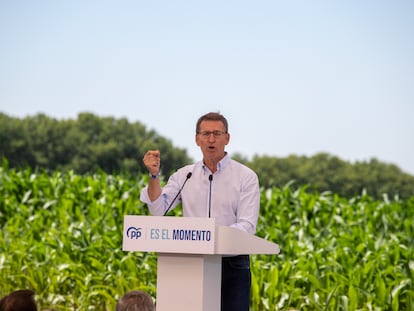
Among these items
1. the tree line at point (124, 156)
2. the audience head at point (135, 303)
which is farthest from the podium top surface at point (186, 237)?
the tree line at point (124, 156)

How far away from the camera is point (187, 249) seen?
3.54 m

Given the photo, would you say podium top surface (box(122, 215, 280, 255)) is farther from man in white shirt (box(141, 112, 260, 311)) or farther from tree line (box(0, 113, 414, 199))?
tree line (box(0, 113, 414, 199))

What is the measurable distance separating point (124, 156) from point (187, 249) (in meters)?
26.9

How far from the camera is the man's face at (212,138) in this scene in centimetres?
390

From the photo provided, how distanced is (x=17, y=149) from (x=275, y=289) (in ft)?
83.1

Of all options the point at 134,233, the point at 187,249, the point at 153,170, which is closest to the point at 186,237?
the point at 187,249

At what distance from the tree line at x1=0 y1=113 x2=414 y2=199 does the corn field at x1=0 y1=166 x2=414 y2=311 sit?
18962 mm

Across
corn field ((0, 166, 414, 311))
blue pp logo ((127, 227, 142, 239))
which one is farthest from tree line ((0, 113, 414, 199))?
blue pp logo ((127, 227, 142, 239))

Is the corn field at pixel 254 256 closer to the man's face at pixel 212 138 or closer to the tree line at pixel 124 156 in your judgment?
the man's face at pixel 212 138

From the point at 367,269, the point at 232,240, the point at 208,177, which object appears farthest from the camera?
the point at 367,269

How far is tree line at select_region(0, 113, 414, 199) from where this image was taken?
98.6 feet

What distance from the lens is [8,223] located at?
375 inches

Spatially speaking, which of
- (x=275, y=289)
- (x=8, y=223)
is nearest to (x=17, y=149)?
(x=8, y=223)

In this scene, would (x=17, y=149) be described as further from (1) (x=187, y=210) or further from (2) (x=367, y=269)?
(1) (x=187, y=210)
